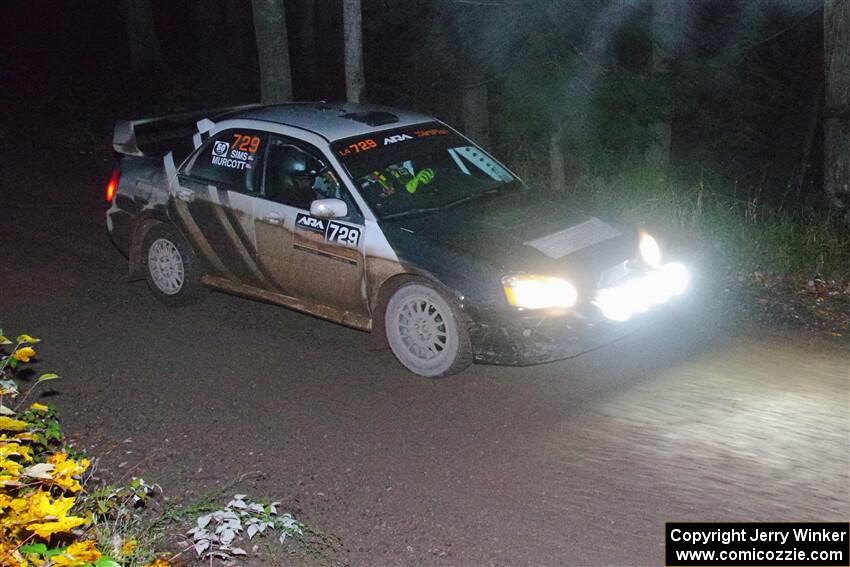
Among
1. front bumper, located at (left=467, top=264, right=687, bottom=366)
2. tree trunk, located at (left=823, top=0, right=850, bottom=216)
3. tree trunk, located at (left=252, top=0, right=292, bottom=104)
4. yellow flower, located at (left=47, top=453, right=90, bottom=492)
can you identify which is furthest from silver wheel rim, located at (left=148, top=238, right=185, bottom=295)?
tree trunk, located at (left=823, top=0, right=850, bottom=216)

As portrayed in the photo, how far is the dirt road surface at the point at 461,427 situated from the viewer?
17.9 ft

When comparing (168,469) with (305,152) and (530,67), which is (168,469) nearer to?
(305,152)

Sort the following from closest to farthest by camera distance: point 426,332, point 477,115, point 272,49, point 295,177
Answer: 1. point 426,332
2. point 295,177
3. point 272,49
4. point 477,115

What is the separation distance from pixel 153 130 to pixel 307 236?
2.43 meters

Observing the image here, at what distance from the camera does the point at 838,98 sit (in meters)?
11.9

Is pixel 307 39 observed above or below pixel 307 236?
above

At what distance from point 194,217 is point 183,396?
187cm

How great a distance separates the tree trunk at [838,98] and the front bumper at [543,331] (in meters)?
5.49

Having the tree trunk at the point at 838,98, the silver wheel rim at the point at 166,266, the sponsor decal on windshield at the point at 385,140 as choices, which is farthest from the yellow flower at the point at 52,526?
the tree trunk at the point at 838,98

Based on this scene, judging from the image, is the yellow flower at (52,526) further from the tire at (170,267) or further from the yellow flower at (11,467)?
the tire at (170,267)

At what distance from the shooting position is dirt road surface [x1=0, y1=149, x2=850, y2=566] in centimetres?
544

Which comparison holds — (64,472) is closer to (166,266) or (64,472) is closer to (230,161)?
(230,161)

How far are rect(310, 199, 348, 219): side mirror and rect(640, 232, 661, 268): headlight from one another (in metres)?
2.17

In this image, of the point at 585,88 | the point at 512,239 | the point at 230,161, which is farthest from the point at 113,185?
the point at 585,88
